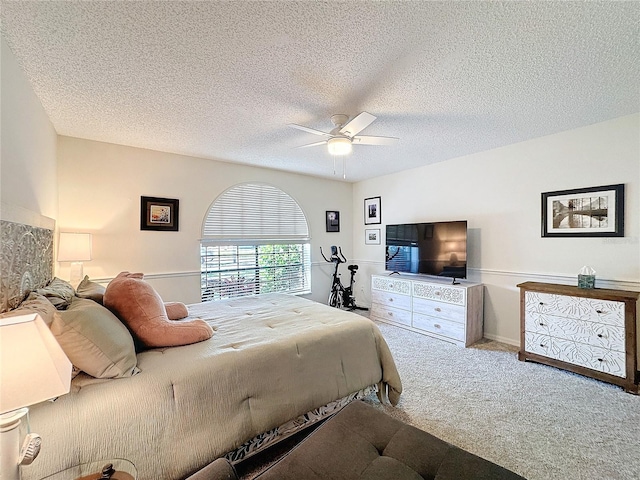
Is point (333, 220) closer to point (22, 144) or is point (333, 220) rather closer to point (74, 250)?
point (74, 250)

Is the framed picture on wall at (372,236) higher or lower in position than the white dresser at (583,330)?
higher

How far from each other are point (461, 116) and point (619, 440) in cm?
265

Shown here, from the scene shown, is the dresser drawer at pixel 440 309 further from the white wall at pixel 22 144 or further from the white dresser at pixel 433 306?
the white wall at pixel 22 144

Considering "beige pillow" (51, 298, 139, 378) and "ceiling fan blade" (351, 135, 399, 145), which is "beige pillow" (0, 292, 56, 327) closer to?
"beige pillow" (51, 298, 139, 378)

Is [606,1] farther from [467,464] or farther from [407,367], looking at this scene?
[407,367]

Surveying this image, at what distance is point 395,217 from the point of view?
4902 millimetres

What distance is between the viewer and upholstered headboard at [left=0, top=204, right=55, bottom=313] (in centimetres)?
142

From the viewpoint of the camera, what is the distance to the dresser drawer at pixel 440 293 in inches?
138

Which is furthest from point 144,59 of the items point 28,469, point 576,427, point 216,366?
point 576,427

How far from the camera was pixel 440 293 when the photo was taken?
3.73 metres

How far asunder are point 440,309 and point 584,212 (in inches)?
72.4

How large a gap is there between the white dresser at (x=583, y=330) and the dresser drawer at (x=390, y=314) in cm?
142

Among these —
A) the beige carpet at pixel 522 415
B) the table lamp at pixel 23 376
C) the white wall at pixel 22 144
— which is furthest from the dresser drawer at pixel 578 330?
the white wall at pixel 22 144

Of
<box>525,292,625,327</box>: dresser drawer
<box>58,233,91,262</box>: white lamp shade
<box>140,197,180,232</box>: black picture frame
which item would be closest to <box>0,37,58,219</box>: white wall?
<box>58,233,91,262</box>: white lamp shade
